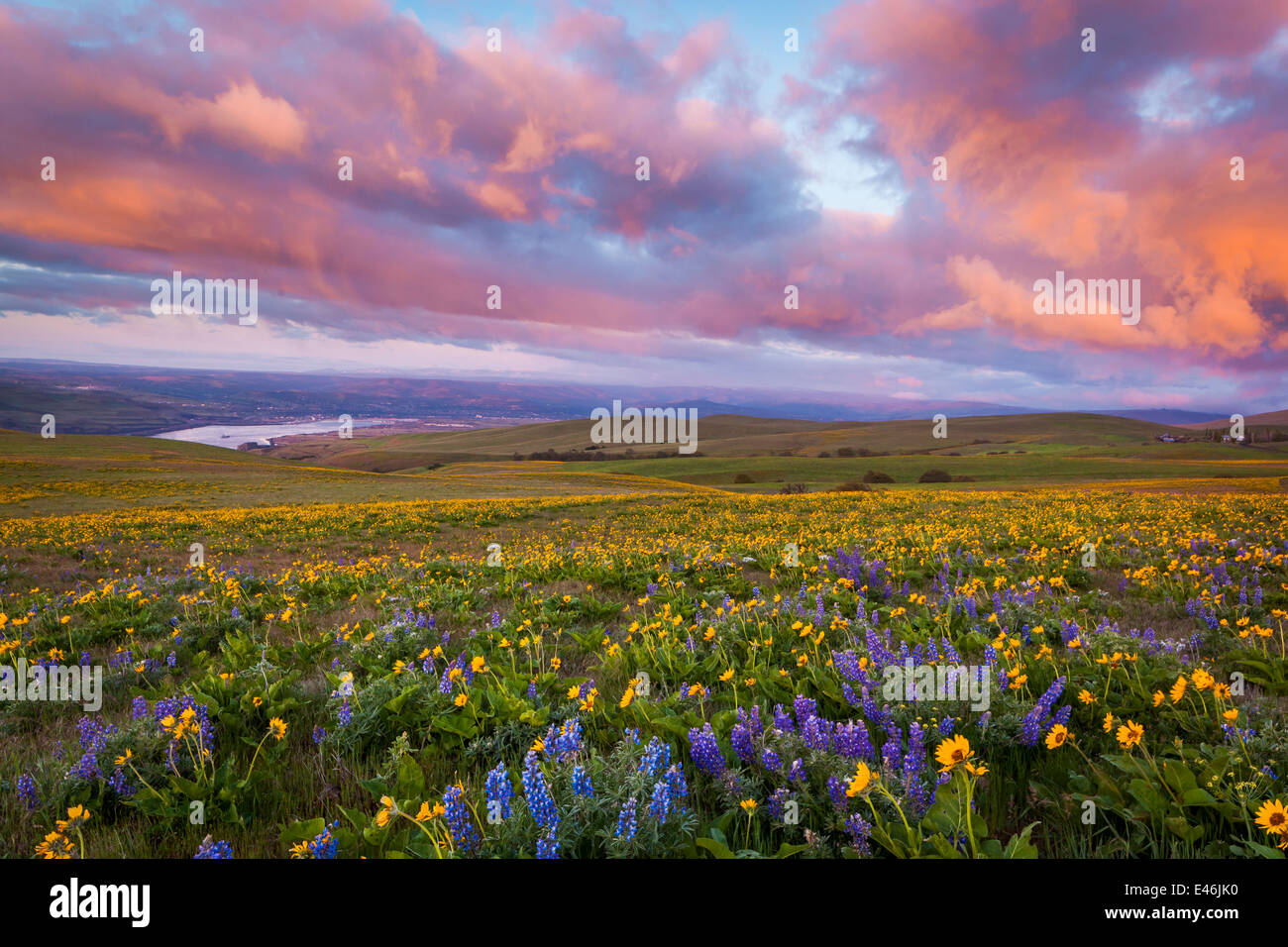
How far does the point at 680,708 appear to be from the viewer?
4055mm

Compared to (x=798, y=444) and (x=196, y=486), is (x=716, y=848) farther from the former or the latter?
(x=798, y=444)

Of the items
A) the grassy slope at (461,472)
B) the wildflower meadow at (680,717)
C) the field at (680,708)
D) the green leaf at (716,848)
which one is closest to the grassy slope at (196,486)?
the grassy slope at (461,472)

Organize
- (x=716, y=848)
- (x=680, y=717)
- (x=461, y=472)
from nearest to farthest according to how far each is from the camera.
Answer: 1. (x=716, y=848)
2. (x=680, y=717)
3. (x=461, y=472)

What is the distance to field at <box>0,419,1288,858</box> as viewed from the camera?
2594mm

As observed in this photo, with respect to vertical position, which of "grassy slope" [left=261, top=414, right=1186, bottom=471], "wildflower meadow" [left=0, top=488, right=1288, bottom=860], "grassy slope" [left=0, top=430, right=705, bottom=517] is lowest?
"wildflower meadow" [left=0, top=488, right=1288, bottom=860]

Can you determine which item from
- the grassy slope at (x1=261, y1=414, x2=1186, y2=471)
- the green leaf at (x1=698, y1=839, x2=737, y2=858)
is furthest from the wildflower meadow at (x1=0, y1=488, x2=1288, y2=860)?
the grassy slope at (x1=261, y1=414, x2=1186, y2=471)

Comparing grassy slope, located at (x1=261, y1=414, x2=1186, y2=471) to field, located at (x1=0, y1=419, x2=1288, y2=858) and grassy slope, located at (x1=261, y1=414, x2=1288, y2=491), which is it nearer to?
grassy slope, located at (x1=261, y1=414, x2=1288, y2=491)

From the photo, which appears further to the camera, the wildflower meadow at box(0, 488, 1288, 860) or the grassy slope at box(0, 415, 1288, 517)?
the grassy slope at box(0, 415, 1288, 517)

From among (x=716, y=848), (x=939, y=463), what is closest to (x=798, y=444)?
(x=939, y=463)

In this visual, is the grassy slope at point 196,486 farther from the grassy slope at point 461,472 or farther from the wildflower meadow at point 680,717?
the wildflower meadow at point 680,717
